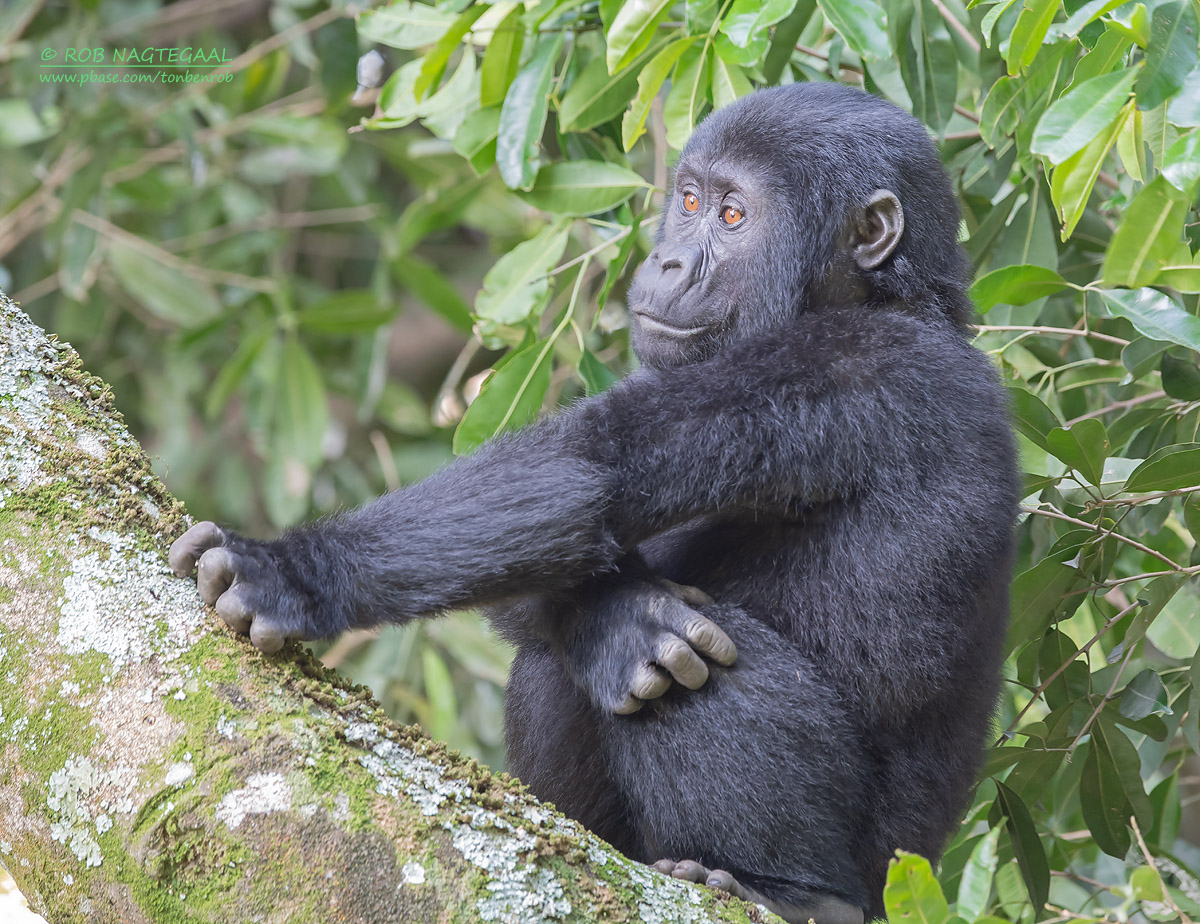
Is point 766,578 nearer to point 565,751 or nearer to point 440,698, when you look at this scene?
point 565,751

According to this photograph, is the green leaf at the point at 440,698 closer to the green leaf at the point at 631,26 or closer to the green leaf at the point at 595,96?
the green leaf at the point at 595,96

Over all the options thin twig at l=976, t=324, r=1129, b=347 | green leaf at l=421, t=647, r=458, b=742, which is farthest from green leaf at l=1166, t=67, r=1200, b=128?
green leaf at l=421, t=647, r=458, b=742

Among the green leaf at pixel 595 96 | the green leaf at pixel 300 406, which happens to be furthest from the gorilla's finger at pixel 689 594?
the green leaf at pixel 300 406

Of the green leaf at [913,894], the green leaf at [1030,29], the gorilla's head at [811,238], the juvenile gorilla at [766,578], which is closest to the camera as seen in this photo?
the green leaf at [913,894]

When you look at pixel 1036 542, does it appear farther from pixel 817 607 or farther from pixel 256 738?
pixel 256 738

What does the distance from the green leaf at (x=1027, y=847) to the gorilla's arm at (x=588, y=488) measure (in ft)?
3.24

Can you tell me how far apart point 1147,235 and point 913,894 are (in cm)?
103

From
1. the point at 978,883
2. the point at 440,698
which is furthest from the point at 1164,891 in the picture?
the point at 440,698

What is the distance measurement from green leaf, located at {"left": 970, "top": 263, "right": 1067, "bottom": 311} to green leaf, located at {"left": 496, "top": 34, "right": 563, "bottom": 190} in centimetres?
124

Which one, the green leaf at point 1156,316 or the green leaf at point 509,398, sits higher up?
the green leaf at point 1156,316

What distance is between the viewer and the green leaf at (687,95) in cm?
302

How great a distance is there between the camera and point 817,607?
2.52 meters

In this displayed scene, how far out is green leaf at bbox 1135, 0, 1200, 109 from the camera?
1.90 meters

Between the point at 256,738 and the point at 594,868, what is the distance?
0.55 metres
